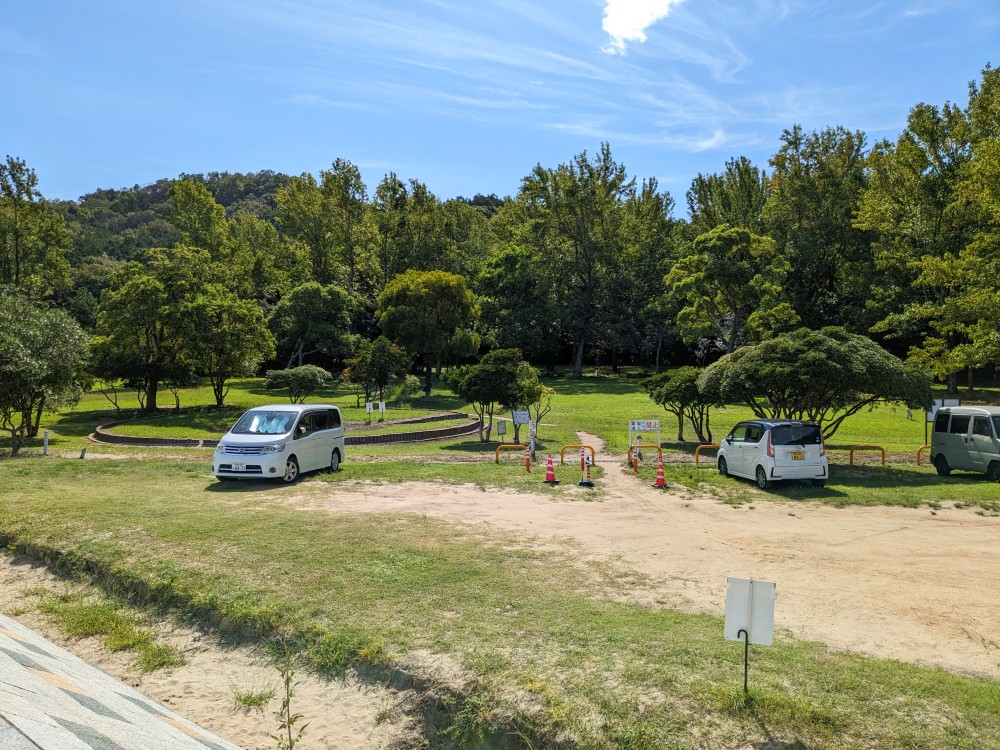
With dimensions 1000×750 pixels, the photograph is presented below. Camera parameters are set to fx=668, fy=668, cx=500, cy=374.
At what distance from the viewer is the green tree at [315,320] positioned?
2013 inches

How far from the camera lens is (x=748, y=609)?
527 centimetres

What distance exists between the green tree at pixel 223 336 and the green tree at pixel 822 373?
28.1m

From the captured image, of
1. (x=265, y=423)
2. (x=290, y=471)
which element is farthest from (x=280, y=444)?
(x=265, y=423)

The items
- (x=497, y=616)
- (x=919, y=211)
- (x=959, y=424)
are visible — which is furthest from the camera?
(x=919, y=211)

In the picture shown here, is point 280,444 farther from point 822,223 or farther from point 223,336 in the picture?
point 822,223

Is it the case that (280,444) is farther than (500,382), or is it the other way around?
(500,382)

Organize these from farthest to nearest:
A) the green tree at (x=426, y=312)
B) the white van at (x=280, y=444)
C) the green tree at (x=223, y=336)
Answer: the green tree at (x=426, y=312) → the green tree at (x=223, y=336) → the white van at (x=280, y=444)

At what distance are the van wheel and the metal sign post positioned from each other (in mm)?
11666

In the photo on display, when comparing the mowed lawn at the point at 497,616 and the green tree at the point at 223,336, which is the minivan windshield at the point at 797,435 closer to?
the mowed lawn at the point at 497,616

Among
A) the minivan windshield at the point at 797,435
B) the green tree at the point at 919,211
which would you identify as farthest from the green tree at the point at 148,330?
the green tree at the point at 919,211

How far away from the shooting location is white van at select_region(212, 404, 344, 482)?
48.2 feet

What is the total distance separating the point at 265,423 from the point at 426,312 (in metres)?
30.3

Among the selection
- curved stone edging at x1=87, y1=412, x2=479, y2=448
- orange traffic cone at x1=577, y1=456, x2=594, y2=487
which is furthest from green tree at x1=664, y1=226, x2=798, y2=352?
orange traffic cone at x1=577, y1=456, x2=594, y2=487

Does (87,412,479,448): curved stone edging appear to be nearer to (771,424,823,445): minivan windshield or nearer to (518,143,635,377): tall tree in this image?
(771,424,823,445): minivan windshield
